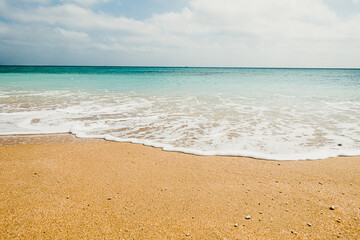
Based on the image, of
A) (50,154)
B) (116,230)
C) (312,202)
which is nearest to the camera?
(116,230)

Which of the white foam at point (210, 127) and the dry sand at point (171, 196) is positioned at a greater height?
the white foam at point (210, 127)

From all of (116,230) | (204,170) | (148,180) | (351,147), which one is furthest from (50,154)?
(351,147)

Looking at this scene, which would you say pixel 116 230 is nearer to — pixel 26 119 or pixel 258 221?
pixel 258 221

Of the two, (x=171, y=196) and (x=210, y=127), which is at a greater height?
(x=210, y=127)

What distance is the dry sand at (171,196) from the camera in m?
2.36

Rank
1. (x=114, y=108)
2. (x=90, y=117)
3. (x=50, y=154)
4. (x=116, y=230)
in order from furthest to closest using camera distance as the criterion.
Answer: (x=114, y=108)
(x=90, y=117)
(x=50, y=154)
(x=116, y=230)

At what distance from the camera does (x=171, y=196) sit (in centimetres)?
301

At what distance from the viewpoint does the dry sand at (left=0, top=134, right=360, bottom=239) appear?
2363 millimetres

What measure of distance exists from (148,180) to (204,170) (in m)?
1.02

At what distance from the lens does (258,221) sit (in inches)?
98.2

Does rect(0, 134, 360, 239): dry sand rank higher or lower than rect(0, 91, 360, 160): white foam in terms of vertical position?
lower

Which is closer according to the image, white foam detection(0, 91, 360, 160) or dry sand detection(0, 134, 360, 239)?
dry sand detection(0, 134, 360, 239)

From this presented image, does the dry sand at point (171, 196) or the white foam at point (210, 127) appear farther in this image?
the white foam at point (210, 127)

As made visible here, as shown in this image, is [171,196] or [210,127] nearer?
[171,196]
